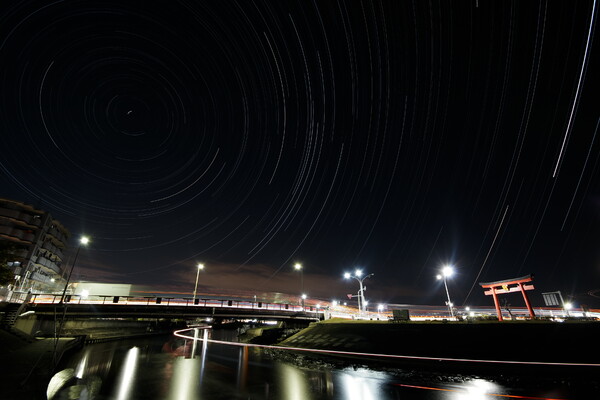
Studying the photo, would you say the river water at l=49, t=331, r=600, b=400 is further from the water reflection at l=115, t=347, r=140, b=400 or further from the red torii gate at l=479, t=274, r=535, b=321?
the red torii gate at l=479, t=274, r=535, b=321

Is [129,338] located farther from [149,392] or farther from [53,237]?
[53,237]

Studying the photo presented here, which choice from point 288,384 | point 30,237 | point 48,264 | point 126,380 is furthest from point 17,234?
point 288,384

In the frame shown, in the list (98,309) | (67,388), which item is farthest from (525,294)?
(98,309)

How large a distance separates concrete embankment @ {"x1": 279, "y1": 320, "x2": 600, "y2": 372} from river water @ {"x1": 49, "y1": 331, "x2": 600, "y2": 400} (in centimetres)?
482

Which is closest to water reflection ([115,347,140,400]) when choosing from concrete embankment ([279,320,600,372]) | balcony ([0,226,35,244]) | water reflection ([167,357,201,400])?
water reflection ([167,357,201,400])

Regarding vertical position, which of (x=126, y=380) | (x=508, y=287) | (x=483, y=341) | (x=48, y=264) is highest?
(x=48, y=264)

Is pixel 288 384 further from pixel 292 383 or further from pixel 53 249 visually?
pixel 53 249

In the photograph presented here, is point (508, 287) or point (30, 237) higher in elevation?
point (30, 237)

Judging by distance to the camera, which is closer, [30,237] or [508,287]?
[508,287]

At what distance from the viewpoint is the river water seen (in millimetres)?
13336

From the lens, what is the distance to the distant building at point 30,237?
3012 inches

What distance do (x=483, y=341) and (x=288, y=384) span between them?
58.5ft

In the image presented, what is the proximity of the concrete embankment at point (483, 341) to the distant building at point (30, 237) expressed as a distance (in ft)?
277

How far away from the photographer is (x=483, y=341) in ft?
73.9
